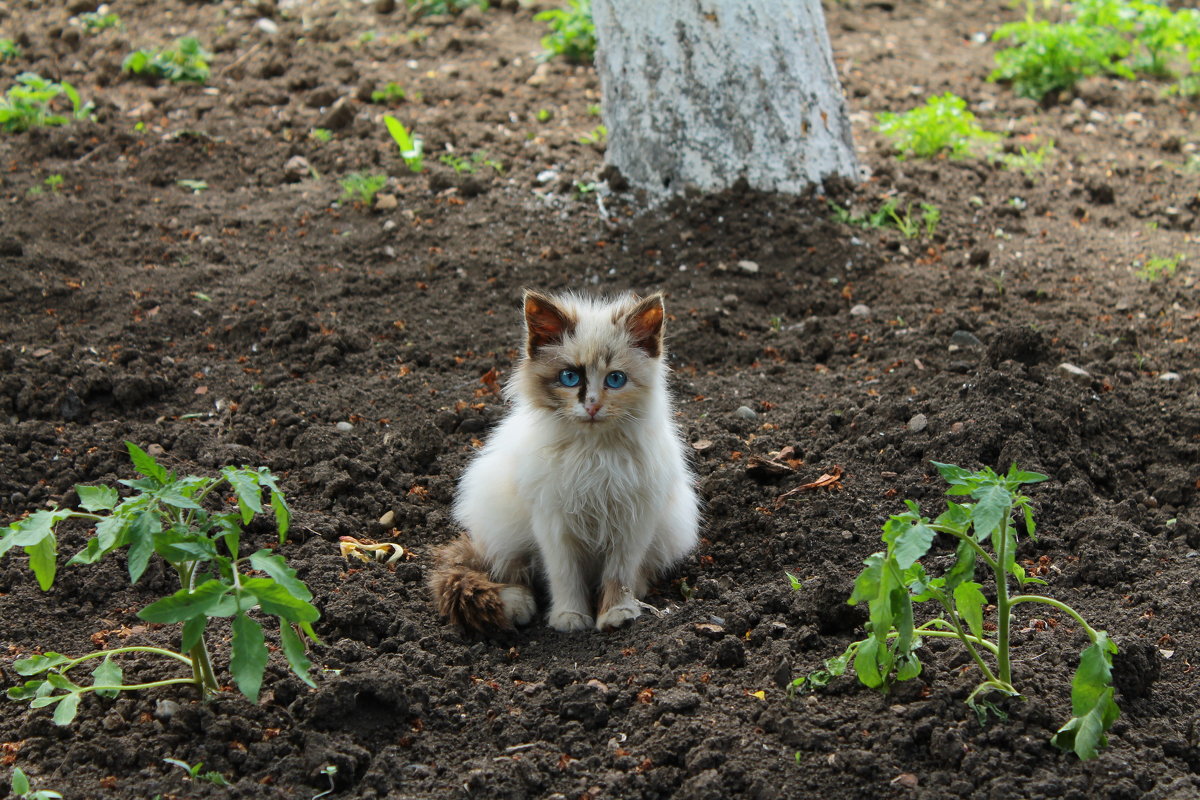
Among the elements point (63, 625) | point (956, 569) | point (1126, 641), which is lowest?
point (63, 625)

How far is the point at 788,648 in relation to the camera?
356cm

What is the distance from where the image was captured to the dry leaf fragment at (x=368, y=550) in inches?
172

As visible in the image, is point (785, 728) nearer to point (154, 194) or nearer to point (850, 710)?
point (850, 710)

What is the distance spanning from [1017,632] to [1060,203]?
14.9 ft

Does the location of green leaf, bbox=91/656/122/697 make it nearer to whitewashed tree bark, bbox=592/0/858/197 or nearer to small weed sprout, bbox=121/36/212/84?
whitewashed tree bark, bbox=592/0/858/197

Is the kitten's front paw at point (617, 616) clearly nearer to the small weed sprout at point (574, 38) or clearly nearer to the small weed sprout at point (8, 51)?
the small weed sprout at point (574, 38)

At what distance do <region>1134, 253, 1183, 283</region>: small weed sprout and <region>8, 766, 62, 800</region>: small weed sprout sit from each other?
591 centimetres

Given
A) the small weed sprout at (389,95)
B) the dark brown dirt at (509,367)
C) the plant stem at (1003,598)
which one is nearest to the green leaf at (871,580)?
the plant stem at (1003,598)

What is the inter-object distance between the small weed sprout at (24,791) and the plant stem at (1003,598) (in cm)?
263

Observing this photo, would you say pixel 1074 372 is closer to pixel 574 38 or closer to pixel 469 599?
pixel 469 599

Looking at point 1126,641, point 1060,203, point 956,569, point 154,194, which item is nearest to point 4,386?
point 154,194

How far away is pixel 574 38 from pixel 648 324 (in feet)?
19.4

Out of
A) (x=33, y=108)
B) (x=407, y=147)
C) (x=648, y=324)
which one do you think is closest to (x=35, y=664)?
(x=648, y=324)

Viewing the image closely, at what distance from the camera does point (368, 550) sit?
4453 mm
